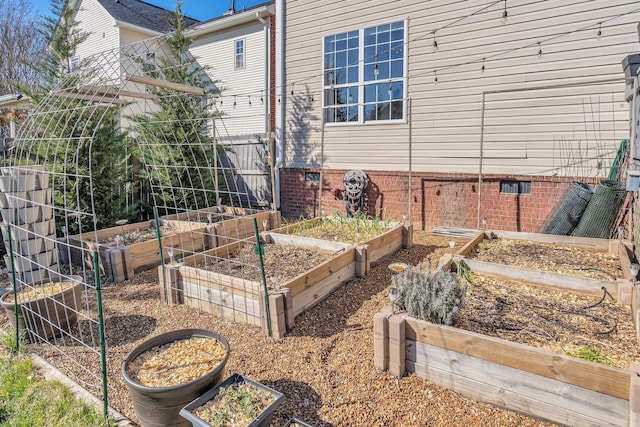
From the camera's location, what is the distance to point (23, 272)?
4.23 m

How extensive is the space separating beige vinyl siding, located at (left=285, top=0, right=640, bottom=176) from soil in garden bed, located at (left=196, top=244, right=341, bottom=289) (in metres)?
3.12

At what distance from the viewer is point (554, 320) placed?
3025mm

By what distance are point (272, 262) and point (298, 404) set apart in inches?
93.8

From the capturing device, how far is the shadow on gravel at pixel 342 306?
347cm

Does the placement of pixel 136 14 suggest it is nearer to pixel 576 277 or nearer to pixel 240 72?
pixel 240 72

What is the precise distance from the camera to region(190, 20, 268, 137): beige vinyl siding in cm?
1135

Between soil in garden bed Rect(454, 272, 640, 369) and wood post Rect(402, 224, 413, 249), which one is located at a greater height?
wood post Rect(402, 224, 413, 249)

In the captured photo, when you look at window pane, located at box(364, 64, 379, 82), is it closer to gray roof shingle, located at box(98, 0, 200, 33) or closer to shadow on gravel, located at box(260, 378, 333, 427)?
shadow on gravel, located at box(260, 378, 333, 427)

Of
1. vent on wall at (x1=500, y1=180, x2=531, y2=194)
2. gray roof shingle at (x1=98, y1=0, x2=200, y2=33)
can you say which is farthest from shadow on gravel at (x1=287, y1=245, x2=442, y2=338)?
gray roof shingle at (x1=98, y1=0, x2=200, y2=33)

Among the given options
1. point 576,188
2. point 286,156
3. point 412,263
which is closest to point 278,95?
point 286,156

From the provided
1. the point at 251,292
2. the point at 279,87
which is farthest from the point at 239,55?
the point at 251,292

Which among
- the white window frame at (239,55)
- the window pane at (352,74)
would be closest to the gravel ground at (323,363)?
the window pane at (352,74)

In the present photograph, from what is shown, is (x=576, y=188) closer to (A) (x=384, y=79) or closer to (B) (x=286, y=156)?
(A) (x=384, y=79)

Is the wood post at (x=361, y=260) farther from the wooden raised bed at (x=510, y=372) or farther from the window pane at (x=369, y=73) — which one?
the window pane at (x=369, y=73)
